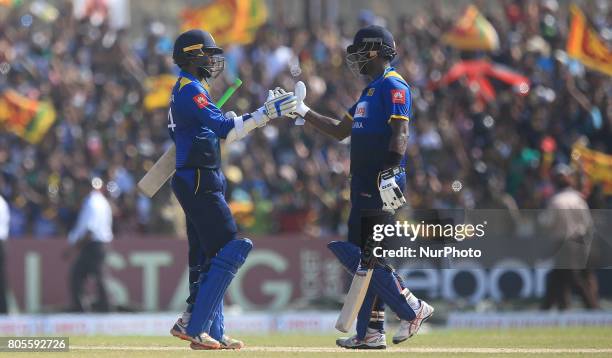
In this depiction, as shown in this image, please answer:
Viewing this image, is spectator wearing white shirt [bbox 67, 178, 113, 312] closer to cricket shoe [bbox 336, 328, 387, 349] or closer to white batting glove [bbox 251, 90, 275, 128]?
white batting glove [bbox 251, 90, 275, 128]

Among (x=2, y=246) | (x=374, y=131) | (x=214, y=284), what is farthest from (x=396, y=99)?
(x=2, y=246)

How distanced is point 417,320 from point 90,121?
12.7 m

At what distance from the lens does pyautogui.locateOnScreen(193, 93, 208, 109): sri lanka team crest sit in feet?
38.7

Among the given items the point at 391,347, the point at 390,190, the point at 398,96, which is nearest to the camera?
the point at 390,190

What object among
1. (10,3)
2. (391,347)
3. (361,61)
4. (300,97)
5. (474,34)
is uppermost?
(10,3)

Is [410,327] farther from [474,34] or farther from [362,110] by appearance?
[474,34]

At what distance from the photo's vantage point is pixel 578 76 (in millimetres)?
22922

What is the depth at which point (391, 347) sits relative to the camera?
40.5ft

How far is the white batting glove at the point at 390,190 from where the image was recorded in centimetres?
1157

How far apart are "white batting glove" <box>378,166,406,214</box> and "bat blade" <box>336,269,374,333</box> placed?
1.94 feet

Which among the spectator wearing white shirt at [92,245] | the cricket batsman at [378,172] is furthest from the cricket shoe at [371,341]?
the spectator wearing white shirt at [92,245]

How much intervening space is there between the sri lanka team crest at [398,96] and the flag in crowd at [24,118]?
12.5 m

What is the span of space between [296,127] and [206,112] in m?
11.4

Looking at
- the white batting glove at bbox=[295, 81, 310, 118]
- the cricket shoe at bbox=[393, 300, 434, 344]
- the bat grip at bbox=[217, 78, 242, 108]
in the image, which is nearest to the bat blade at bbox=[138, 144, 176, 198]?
the bat grip at bbox=[217, 78, 242, 108]
